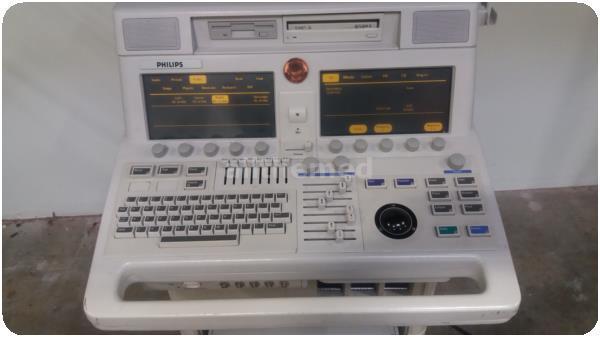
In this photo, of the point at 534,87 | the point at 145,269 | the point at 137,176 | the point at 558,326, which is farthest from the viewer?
the point at 534,87

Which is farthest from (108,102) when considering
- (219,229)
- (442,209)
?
(442,209)

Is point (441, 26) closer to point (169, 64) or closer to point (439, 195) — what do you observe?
point (439, 195)

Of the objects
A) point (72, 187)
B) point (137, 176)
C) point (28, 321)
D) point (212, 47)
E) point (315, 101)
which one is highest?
point (212, 47)

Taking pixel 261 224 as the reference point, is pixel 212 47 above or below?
above

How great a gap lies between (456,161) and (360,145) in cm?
19

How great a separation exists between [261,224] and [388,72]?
40 cm

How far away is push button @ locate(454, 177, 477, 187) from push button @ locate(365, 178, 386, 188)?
0.14 meters

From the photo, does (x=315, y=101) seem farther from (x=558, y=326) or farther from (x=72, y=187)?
(x=72, y=187)

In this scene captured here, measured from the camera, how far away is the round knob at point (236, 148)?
3.68 feet

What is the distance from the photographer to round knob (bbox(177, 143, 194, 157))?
3.69ft

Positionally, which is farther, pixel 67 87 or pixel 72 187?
pixel 72 187

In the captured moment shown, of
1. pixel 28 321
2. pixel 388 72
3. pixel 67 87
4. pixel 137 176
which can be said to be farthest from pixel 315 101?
pixel 28 321

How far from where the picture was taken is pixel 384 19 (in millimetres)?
1061

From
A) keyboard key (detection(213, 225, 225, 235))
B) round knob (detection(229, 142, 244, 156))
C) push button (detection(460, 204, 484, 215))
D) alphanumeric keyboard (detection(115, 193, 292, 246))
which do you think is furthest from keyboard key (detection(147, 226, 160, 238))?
push button (detection(460, 204, 484, 215))
